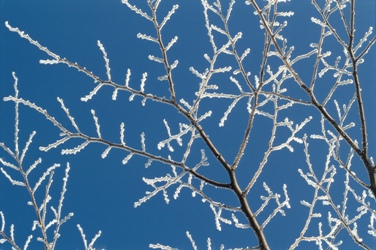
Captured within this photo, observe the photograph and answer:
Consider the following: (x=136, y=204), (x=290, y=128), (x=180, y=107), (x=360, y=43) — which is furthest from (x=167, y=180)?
(x=360, y=43)

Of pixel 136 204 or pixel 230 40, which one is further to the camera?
pixel 230 40

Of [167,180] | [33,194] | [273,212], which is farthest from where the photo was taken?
[33,194]

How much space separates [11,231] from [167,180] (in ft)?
5.42

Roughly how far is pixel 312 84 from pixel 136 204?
137 cm

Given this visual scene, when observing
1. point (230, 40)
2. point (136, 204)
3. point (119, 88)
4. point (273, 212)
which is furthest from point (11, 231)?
point (230, 40)

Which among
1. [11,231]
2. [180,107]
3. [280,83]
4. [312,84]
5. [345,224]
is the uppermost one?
[280,83]

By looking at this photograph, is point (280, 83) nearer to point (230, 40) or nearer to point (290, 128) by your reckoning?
point (290, 128)

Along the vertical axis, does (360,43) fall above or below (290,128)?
above

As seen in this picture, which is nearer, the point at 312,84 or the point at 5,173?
the point at 312,84

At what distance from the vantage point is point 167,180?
8.70ft

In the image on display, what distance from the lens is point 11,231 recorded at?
3391 mm

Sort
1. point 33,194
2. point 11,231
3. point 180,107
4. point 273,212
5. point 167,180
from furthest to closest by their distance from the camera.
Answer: point 11,231 < point 33,194 < point 273,212 < point 167,180 < point 180,107

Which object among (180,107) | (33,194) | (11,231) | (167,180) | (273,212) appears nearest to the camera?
(180,107)

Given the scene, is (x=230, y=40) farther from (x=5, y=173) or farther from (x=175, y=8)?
(x=5, y=173)
